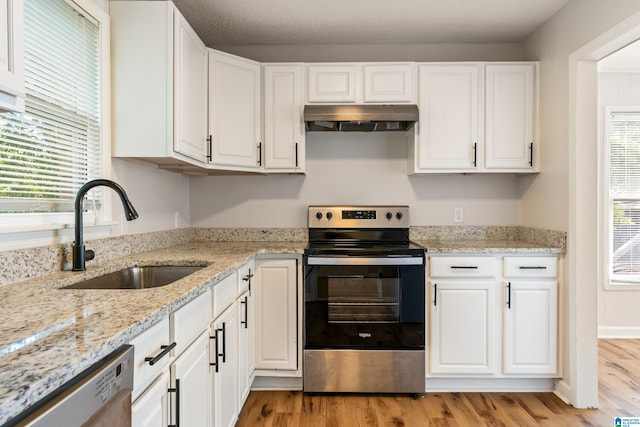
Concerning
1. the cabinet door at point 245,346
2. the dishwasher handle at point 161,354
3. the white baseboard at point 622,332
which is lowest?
the white baseboard at point 622,332

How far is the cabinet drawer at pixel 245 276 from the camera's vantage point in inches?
80.1

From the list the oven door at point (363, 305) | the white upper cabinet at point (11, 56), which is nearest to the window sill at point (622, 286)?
the oven door at point (363, 305)

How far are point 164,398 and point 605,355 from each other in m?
3.40

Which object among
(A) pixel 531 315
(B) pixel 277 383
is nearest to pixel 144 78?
(B) pixel 277 383

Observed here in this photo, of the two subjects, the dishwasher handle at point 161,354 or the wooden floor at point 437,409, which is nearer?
the dishwasher handle at point 161,354

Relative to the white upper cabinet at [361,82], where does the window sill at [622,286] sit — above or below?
below

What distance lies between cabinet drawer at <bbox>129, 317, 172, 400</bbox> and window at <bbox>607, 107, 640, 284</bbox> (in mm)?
3850

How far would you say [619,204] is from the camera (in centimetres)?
342

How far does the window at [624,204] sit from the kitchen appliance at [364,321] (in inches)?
90.1

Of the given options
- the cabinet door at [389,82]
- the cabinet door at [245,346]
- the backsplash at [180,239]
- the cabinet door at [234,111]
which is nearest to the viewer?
the backsplash at [180,239]

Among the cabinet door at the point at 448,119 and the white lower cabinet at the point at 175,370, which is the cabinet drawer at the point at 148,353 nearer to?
the white lower cabinet at the point at 175,370

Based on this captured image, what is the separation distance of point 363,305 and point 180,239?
1391 millimetres

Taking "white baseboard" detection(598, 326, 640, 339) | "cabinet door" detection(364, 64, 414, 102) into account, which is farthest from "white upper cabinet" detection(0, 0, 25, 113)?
"white baseboard" detection(598, 326, 640, 339)

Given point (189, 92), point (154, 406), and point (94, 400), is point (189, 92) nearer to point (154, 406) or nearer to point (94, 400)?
point (154, 406)
